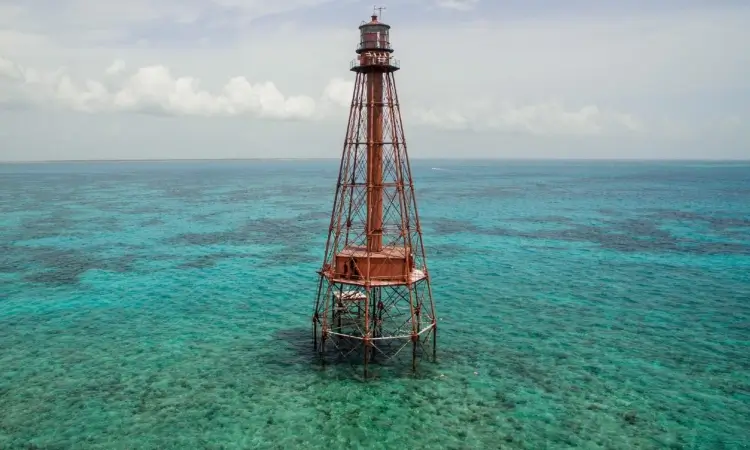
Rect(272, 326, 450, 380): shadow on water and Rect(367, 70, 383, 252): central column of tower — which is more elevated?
Rect(367, 70, 383, 252): central column of tower

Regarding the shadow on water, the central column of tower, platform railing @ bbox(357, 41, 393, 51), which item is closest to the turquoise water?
the shadow on water

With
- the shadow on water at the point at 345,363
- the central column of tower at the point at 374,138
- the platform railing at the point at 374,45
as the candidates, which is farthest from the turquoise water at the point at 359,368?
the platform railing at the point at 374,45

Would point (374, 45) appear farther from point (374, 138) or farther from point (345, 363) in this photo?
point (345, 363)

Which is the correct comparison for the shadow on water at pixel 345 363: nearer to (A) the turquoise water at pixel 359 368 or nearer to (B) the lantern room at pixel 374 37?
(A) the turquoise water at pixel 359 368

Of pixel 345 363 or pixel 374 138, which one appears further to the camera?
pixel 345 363

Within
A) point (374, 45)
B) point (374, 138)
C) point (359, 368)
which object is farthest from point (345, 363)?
point (374, 45)

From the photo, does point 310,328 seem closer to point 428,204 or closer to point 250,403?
point 250,403

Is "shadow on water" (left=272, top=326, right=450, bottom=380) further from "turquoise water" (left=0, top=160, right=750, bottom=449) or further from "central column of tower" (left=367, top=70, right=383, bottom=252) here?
"central column of tower" (left=367, top=70, right=383, bottom=252)
